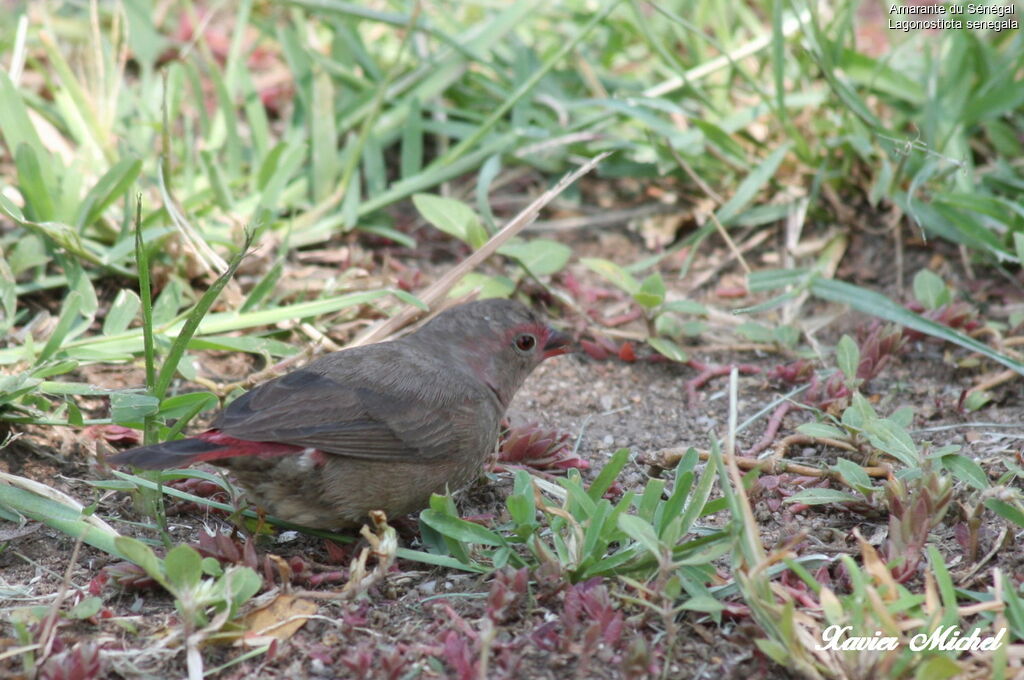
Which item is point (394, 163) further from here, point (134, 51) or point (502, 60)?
point (134, 51)

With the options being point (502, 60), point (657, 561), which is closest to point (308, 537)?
point (657, 561)

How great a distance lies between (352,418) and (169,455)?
607 millimetres

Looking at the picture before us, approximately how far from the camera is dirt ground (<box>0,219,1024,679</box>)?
2.72 metres

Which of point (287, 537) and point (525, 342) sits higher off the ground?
point (525, 342)

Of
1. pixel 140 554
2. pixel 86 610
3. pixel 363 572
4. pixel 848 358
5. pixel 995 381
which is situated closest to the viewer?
pixel 140 554

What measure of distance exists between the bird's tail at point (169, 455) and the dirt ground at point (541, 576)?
38 centimetres

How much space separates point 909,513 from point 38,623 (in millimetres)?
2292

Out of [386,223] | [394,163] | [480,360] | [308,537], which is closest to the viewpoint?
[308,537]

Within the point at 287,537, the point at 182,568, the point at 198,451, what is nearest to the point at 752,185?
the point at 287,537

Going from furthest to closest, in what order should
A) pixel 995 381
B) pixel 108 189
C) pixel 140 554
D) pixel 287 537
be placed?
pixel 108 189 → pixel 995 381 → pixel 287 537 → pixel 140 554

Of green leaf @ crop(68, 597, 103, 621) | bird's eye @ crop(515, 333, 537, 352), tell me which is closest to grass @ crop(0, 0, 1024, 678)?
green leaf @ crop(68, 597, 103, 621)

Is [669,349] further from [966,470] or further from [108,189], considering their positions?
[108,189]

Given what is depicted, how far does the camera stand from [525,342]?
158 inches

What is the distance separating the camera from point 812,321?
466 centimetres
